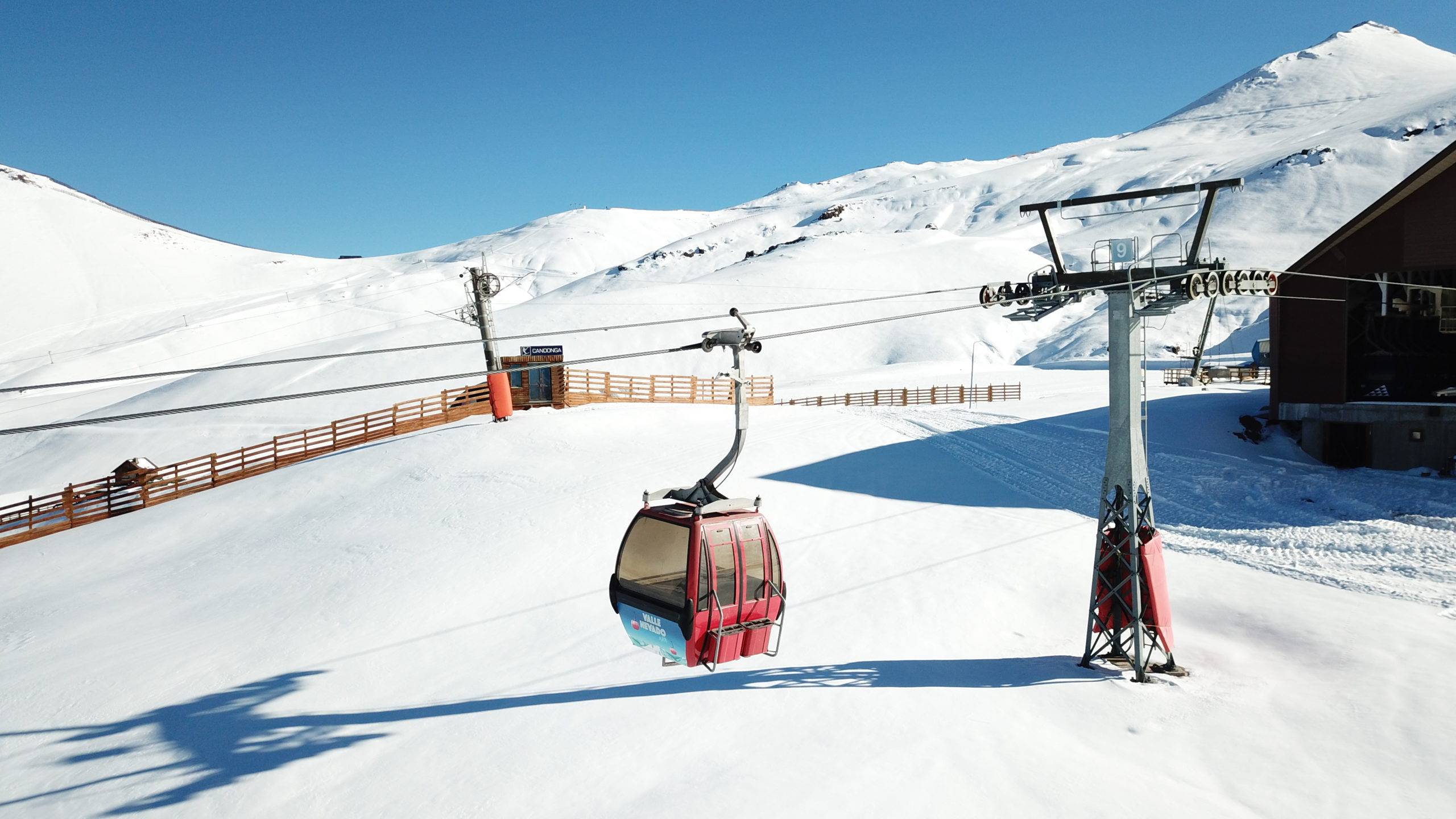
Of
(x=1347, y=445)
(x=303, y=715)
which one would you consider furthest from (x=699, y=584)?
(x=1347, y=445)

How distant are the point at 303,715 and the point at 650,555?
6.33m

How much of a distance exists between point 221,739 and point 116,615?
7.84 m

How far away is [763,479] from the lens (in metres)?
22.6

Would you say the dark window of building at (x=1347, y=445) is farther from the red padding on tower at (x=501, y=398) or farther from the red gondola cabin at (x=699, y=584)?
the red padding on tower at (x=501, y=398)

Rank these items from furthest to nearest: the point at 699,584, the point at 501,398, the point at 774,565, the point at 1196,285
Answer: the point at 501,398 → the point at 1196,285 → the point at 774,565 → the point at 699,584

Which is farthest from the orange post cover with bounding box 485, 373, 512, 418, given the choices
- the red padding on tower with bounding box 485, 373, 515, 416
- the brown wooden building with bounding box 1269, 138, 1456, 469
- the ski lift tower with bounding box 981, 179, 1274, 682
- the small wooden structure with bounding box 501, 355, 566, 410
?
the brown wooden building with bounding box 1269, 138, 1456, 469

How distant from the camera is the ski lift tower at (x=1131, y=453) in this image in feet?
40.1

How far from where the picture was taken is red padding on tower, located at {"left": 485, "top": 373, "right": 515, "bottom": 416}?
28844 mm

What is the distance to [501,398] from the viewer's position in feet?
95.3

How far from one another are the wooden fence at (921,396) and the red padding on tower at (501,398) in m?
21.5

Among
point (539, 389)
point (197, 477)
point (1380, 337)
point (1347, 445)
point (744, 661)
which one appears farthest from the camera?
point (539, 389)

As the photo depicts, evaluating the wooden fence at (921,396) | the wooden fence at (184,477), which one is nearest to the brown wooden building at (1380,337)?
the wooden fence at (184,477)

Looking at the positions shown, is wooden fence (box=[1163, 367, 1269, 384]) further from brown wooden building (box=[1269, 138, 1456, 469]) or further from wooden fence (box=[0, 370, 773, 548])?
wooden fence (box=[0, 370, 773, 548])

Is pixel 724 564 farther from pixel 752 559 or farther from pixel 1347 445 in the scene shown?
pixel 1347 445
